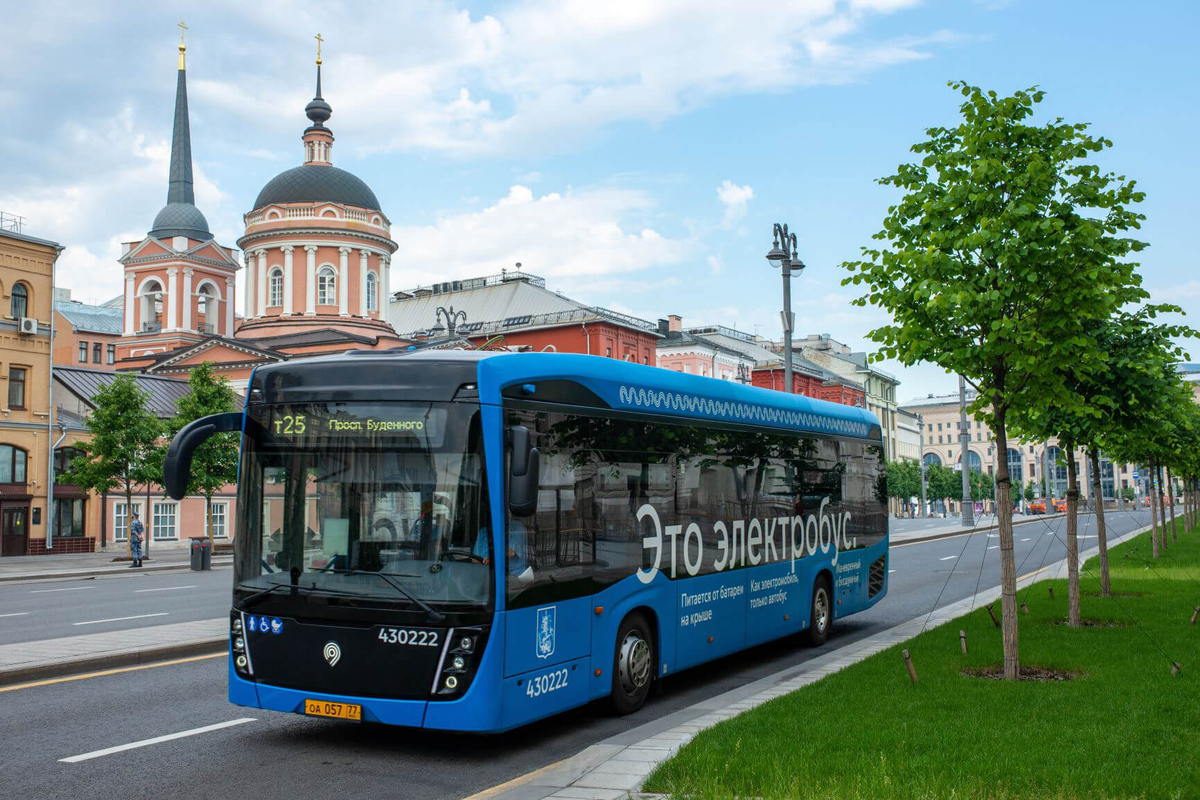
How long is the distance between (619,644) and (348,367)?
131 inches

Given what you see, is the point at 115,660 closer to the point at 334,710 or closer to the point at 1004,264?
the point at 334,710

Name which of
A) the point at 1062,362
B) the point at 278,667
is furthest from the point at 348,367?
the point at 1062,362

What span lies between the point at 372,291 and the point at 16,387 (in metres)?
31.7

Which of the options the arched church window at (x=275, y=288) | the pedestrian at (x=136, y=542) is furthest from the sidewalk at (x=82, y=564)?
the arched church window at (x=275, y=288)

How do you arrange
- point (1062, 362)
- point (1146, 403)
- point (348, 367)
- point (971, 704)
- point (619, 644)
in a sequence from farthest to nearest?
point (1146, 403) → point (1062, 362) → point (619, 644) → point (971, 704) → point (348, 367)

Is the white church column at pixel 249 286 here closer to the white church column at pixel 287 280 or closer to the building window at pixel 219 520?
the white church column at pixel 287 280

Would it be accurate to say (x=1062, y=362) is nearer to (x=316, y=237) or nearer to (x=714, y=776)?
(x=714, y=776)

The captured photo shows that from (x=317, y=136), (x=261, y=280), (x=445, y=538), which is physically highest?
(x=317, y=136)

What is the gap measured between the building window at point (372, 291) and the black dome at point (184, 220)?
52.7 feet

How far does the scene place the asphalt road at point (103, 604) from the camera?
16438 mm

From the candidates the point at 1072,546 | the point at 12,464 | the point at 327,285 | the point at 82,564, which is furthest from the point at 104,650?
the point at 327,285

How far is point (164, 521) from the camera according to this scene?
49000mm

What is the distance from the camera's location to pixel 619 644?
9461 millimetres

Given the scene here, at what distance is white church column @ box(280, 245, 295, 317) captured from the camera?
69.6 metres
